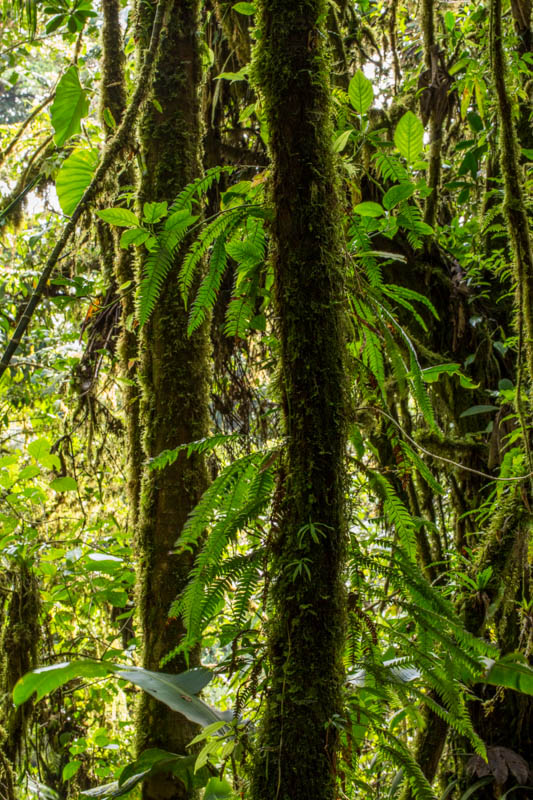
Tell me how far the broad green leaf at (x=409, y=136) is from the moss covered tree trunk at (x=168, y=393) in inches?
33.4

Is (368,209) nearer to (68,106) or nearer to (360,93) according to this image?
(360,93)

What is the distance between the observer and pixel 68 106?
5.06ft

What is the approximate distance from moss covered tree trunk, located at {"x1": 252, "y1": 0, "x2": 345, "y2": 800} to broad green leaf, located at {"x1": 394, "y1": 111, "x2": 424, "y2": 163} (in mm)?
251

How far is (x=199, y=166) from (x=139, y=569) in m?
1.43

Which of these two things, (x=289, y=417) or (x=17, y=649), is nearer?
(x=289, y=417)

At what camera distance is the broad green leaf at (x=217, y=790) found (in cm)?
107

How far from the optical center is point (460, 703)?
3.88 feet

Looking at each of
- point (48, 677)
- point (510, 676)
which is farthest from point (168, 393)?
point (510, 676)

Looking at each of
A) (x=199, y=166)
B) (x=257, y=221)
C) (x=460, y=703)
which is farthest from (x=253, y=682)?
(x=199, y=166)

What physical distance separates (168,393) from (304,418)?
98 cm

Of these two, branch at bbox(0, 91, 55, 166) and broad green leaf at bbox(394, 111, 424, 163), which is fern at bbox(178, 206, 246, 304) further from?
branch at bbox(0, 91, 55, 166)

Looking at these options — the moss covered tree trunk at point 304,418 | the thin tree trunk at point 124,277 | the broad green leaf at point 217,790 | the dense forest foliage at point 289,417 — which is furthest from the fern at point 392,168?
the broad green leaf at point 217,790

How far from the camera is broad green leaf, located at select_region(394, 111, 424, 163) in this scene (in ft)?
4.11

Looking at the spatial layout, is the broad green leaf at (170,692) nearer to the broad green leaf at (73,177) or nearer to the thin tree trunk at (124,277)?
the thin tree trunk at (124,277)
